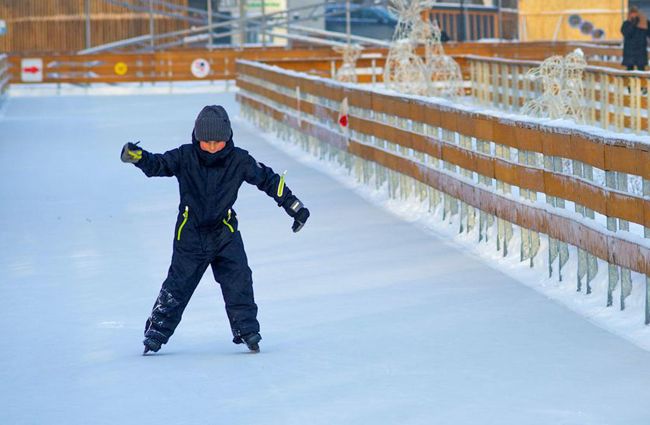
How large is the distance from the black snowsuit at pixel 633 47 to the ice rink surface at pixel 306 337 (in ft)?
50.5

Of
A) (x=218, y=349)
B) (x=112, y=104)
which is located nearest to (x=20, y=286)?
(x=218, y=349)

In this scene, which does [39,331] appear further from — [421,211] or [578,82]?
[578,82]

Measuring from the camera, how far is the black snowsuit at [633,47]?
2985 cm

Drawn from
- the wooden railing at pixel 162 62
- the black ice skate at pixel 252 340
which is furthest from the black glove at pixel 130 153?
the wooden railing at pixel 162 62

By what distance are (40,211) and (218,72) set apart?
2836 cm

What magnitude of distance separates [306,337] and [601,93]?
1595 centimetres

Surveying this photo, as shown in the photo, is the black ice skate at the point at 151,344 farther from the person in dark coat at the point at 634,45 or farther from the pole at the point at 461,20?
the pole at the point at 461,20

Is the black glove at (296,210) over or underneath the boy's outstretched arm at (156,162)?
underneath

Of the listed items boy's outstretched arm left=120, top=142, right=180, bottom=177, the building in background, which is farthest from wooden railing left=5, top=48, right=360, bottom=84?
boy's outstretched arm left=120, top=142, right=180, bottom=177

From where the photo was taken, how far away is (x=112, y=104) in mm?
36062

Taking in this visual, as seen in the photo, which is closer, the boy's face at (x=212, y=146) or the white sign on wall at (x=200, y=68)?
the boy's face at (x=212, y=146)

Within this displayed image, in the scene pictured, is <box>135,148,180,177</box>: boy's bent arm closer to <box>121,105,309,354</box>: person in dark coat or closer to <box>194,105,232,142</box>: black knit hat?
<box>121,105,309,354</box>: person in dark coat

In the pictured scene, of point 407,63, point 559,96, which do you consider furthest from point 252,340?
point 407,63

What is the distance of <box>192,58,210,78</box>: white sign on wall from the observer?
4369 cm
